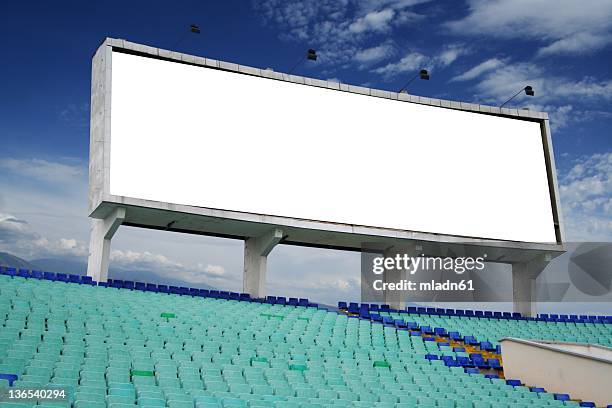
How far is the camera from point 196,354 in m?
13.8

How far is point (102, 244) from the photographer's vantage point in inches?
983

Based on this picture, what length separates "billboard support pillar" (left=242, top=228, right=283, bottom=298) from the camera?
2711 cm

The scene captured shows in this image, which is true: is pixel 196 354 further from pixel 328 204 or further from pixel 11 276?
pixel 328 204

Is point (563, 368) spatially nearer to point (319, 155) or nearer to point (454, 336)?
point (454, 336)

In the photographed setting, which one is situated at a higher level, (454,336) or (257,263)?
(257,263)

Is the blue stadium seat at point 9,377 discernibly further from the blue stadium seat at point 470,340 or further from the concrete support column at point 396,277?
the concrete support column at point 396,277

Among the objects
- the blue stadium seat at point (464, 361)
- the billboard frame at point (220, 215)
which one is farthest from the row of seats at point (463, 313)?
the blue stadium seat at point (464, 361)

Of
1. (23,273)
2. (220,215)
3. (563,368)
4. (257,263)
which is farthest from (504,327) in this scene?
(23,273)

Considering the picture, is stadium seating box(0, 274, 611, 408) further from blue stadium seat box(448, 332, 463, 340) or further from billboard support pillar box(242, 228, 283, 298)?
billboard support pillar box(242, 228, 283, 298)

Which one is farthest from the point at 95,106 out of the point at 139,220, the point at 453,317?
the point at 453,317

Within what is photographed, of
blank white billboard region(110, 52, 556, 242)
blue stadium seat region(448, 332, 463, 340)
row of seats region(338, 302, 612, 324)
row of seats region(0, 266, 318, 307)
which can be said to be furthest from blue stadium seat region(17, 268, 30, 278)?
blue stadium seat region(448, 332, 463, 340)

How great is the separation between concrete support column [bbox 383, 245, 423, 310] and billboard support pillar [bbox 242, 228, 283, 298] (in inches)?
220

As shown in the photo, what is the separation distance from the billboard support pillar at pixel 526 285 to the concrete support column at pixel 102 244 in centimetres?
1950

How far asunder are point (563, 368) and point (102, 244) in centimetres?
1756
